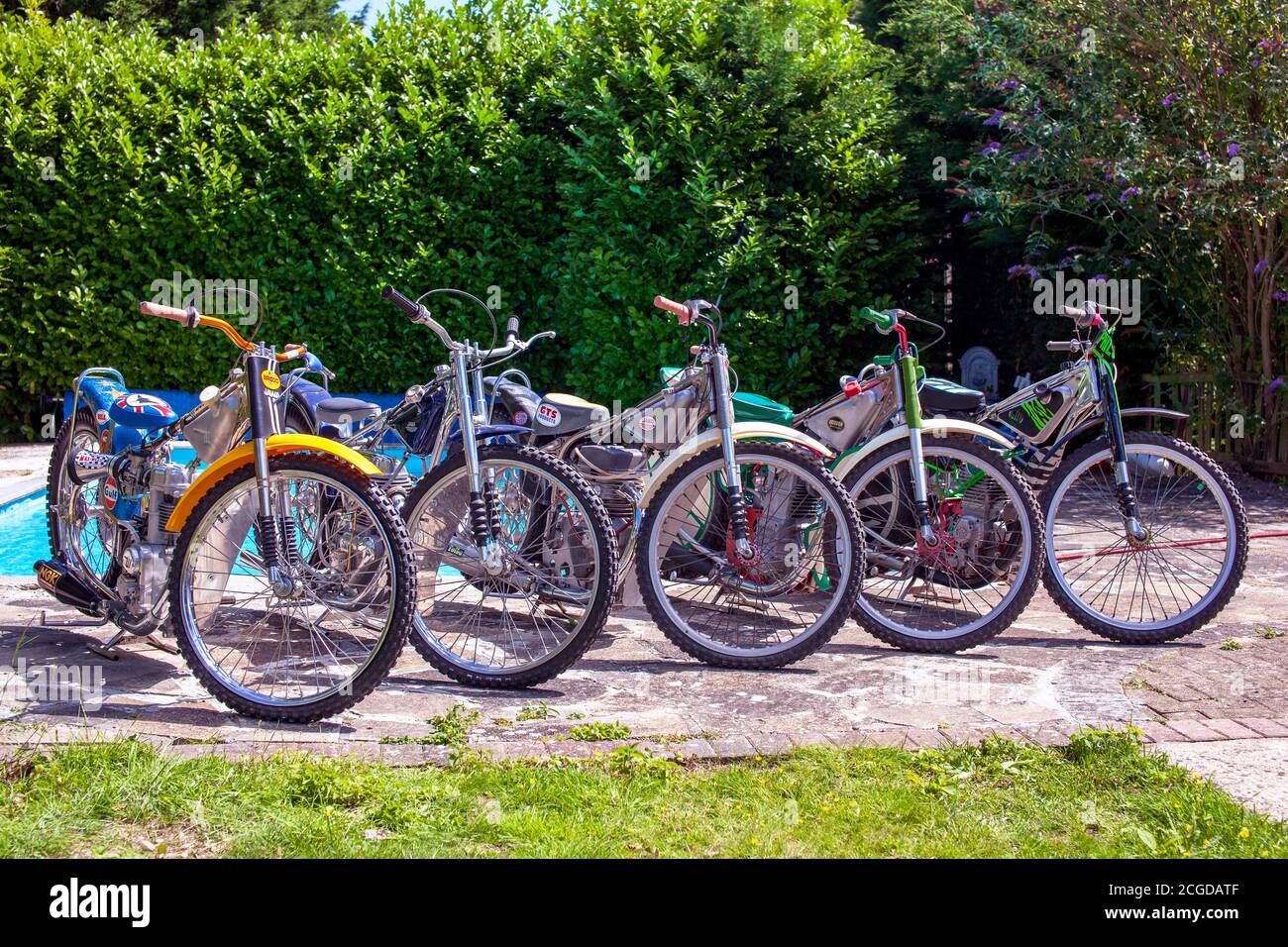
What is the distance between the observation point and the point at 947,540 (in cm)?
462

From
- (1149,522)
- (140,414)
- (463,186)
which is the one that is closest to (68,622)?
(140,414)

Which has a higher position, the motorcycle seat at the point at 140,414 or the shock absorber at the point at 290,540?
the motorcycle seat at the point at 140,414

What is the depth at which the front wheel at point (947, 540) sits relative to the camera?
174 inches

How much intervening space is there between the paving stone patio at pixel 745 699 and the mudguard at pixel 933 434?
0.74m

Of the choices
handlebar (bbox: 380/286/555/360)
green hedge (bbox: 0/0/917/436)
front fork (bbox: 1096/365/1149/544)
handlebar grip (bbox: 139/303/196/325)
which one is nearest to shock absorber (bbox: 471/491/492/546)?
handlebar (bbox: 380/286/555/360)

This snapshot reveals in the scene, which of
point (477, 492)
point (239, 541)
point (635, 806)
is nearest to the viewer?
point (635, 806)

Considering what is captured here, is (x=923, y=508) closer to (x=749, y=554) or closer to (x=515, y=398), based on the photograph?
(x=749, y=554)

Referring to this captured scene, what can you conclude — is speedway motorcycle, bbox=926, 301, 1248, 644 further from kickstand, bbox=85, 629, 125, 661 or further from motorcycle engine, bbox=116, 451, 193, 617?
kickstand, bbox=85, 629, 125, 661

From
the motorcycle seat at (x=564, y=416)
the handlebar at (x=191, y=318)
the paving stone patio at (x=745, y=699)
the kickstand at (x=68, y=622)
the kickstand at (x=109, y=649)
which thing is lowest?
the paving stone patio at (x=745, y=699)

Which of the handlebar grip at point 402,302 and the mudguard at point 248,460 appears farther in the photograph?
the handlebar grip at point 402,302

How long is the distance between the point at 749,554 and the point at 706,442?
0.43 metres

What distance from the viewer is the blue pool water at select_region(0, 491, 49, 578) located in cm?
706

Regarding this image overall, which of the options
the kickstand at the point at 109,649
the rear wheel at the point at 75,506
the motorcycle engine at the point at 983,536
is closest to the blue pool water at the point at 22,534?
the rear wheel at the point at 75,506

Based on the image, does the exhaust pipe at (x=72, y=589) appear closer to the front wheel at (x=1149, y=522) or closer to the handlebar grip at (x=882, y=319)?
the handlebar grip at (x=882, y=319)
